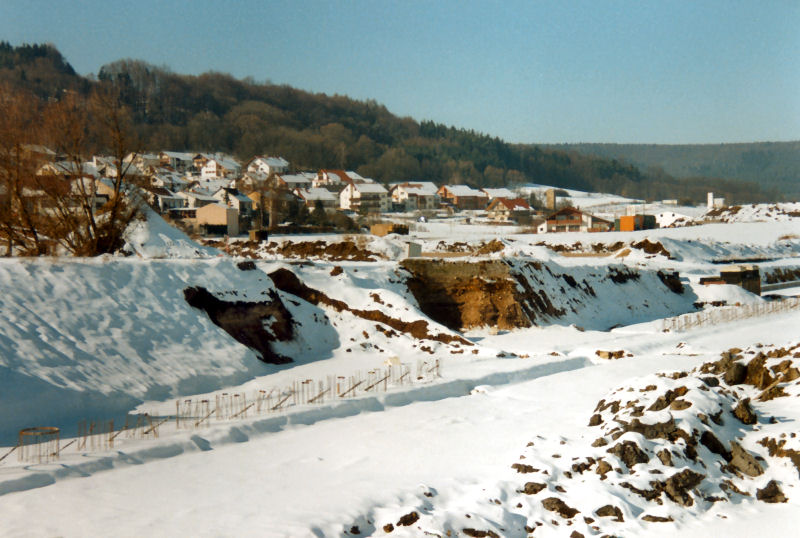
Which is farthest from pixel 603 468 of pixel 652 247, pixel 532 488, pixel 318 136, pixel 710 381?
pixel 318 136

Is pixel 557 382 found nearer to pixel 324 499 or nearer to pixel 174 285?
pixel 324 499

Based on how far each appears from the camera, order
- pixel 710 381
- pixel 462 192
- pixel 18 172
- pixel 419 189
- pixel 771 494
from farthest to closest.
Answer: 1. pixel 462 192
2. pixel 419 189
3. pixel 18 172
4. pixel 710 381
5. pixel 771 494

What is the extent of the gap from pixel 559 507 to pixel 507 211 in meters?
84.0

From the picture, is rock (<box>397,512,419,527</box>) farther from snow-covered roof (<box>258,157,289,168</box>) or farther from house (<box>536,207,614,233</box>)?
snow-covered roof (<box>258,157,289,168</box>)

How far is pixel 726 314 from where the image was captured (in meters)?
37.9

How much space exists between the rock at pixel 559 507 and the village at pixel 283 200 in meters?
21.3

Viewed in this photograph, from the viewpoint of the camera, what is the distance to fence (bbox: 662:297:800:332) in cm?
3519

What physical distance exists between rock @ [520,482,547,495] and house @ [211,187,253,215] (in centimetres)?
5776

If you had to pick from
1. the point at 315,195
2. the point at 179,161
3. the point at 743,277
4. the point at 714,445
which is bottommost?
the point at 714,445

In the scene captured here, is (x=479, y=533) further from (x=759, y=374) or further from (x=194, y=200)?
(x=194, y=200)

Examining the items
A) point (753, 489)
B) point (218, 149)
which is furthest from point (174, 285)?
point (218, 149)

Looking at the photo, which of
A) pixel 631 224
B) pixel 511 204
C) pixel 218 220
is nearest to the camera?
pixel 218 220

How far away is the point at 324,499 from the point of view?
13.0m

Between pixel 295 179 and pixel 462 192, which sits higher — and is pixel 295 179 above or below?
above
